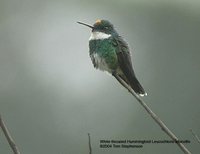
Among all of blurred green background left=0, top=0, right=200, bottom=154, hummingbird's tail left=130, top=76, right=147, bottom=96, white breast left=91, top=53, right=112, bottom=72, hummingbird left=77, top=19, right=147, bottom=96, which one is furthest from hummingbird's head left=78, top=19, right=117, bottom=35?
blurred green background left=0, top=0, right=200, bottom=154

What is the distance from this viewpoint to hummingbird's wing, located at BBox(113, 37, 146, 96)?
5805 millimetres

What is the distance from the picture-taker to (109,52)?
6059 millimetres

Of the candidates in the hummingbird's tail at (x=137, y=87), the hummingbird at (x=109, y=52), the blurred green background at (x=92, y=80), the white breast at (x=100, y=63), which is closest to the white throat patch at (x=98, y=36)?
the hummingbird at (x=109, y=52)

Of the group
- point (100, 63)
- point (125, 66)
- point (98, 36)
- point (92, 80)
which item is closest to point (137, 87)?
point (125, 66)

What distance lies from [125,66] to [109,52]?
0.56 feet

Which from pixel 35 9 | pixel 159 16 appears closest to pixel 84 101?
pixel 159 16

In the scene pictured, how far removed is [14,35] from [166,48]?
6.04m

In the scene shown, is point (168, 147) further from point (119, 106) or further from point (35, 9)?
point (35, 9)

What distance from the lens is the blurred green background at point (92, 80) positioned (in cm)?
1402

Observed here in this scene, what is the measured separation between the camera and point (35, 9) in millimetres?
23391

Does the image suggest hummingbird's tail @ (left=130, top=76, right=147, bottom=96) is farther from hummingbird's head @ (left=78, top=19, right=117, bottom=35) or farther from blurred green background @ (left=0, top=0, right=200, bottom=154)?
blurred green background @ (left=0, top=0, right=200, bottom=154)

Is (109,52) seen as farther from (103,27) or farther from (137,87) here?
(137,87)

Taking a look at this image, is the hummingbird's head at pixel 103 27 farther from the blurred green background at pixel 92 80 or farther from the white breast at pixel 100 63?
the blurred green background at pixel 92 80

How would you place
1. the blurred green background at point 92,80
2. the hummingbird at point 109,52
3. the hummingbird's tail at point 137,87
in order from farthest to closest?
the blurred green background at point 92,80 < the hummingbird at point 109,52 < the hummingbird's tail at point 137,87
